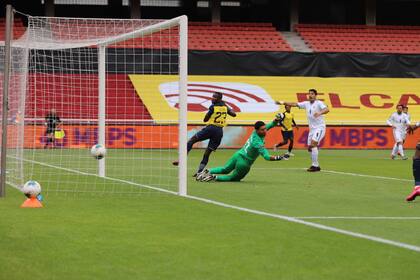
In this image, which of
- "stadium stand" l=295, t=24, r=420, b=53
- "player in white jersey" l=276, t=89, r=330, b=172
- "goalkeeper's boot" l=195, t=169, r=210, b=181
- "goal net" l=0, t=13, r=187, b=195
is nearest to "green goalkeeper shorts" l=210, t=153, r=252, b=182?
"goalkeeper's boot" l=195, t=169, r=210, b=181

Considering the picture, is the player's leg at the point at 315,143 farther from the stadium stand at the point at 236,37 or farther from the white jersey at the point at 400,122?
the stadium stand at the point at 236,37

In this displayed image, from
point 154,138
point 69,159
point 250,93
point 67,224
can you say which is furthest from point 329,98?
point 67,224

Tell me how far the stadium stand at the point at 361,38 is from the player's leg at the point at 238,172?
29064 millimetres

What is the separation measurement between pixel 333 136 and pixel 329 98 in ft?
13.8

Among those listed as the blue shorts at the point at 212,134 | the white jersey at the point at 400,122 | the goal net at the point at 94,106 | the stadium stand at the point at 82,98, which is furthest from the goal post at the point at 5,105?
the white jersey at the point at 400,122

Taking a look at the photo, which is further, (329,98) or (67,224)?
(329,98)

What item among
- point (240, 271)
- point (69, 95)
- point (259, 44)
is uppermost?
point (259, 44)

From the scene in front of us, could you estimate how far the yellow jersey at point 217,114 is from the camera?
18734 mm

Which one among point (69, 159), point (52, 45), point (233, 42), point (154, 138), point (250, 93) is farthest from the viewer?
point (233, 42)

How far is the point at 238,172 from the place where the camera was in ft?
58.6

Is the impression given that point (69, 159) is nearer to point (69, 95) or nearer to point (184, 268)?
point (69, 95)

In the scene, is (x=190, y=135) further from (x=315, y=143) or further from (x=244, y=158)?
(x=244, y=158)

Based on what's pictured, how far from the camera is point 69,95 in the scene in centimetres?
3375

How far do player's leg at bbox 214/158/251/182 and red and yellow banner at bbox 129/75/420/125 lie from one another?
21751 mm
